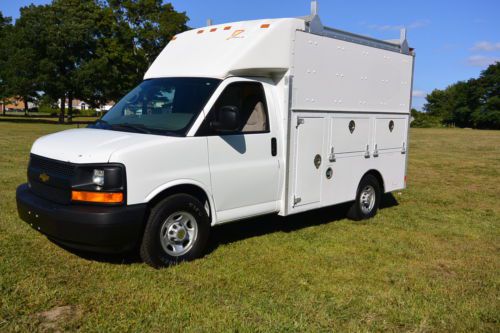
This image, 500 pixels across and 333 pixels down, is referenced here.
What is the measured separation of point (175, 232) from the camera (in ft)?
17.4

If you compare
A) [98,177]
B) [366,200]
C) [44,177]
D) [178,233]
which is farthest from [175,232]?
[366,200]

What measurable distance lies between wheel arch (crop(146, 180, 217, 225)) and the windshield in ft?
1.80

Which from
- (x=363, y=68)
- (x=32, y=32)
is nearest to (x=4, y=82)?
(x=32, y=32)

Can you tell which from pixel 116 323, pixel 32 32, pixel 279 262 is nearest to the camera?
pixel 116 323

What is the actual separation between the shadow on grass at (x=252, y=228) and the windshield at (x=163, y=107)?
144cm

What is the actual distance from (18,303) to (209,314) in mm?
1663

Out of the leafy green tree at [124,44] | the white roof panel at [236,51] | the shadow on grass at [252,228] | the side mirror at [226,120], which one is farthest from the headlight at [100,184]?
the leafy green tree at [124,44]

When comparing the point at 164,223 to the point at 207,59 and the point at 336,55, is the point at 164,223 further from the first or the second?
the point at 336,55

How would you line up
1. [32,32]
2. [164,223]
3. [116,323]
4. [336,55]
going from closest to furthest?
1. [116,323]
2. [164,223]
3. [336,55]
4. [32,32]

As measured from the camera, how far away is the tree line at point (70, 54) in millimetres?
39750

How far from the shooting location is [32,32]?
39531mm

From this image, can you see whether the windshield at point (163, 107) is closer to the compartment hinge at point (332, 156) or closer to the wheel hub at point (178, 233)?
the wheel hub at point (178, 233)

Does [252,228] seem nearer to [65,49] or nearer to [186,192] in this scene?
[186,192]

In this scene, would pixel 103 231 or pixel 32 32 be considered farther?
pixel 32 32
